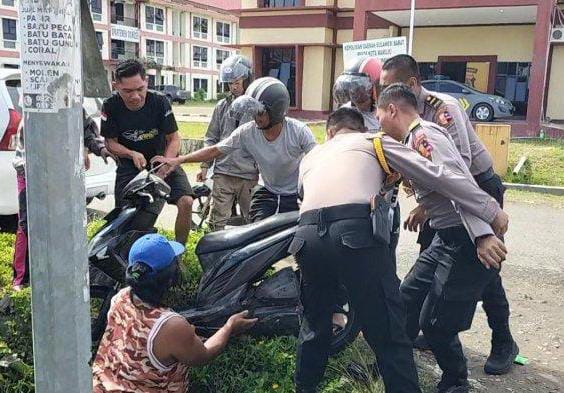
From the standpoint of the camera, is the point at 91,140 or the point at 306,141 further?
the point at 91,140

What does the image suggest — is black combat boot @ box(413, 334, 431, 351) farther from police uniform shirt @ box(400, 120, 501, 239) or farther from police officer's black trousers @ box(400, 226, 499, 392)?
police uniform shirt @ box(400, 120, 501, 239)

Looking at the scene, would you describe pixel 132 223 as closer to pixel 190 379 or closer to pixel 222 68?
pixel 190 379

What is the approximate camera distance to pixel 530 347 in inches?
156

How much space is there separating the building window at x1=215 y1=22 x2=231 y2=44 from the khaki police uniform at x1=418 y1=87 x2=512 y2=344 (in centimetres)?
5917

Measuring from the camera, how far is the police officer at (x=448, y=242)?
2791mm

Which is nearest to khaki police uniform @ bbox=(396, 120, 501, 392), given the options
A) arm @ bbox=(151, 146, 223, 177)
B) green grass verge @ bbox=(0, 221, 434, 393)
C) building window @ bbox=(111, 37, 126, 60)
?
green grass verge @ bbox=(0, 221, 434, 393)

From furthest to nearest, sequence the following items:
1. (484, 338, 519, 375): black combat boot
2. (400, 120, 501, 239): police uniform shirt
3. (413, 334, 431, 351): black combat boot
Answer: (413, 334, 431, 351): black combat boot → (484, 338, 519, 375): black combat boot → (400, 120, 501, 239): police uniform shirt

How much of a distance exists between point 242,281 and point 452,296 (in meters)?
1.10

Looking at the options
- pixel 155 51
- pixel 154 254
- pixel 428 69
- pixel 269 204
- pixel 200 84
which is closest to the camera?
pixel 154 254

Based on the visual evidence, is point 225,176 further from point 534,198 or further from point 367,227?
point 534,198

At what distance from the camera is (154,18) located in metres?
53.9

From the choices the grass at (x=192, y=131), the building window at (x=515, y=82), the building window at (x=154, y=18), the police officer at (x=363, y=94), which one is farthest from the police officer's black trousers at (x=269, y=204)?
the building window at (x=154, y=18)

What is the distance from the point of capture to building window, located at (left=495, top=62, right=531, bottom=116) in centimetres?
2059

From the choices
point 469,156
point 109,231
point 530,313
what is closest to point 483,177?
point 469,156
